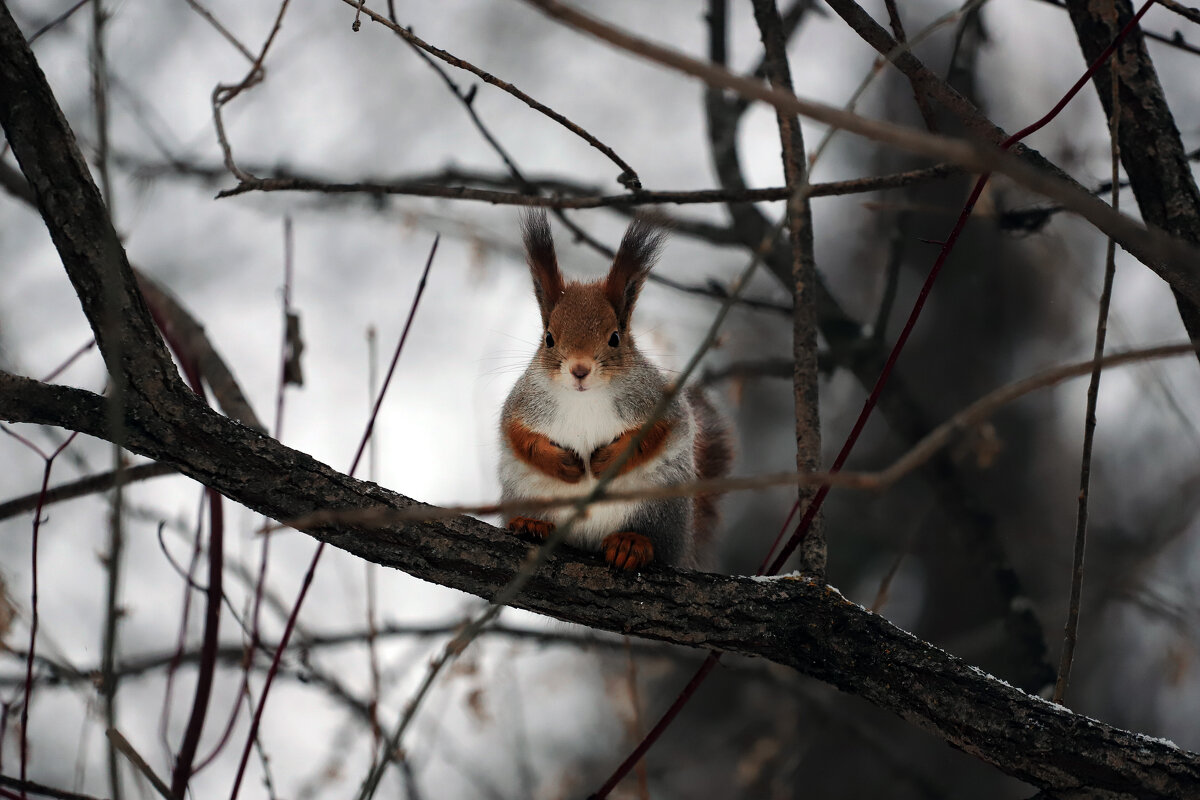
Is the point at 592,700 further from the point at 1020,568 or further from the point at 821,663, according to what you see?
the point at 821,663

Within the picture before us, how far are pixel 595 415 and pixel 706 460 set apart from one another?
419 millimetres

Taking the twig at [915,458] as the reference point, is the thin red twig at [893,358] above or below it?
above

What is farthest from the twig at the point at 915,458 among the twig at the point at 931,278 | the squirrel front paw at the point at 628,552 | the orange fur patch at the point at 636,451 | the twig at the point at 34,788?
the orange fur patch at the point at 636,451

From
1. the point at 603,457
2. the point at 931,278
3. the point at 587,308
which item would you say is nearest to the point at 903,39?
the point at 931,278

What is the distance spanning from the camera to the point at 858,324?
9.04 feet

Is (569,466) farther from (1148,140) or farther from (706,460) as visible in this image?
Result: (1148,140)

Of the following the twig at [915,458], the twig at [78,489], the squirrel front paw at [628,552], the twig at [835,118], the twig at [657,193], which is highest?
the twig at [657,193]

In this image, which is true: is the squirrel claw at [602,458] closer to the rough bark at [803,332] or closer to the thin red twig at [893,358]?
the rough bark at [803,332]

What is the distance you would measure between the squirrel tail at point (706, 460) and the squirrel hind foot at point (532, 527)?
47cm

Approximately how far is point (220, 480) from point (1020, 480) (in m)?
3.47

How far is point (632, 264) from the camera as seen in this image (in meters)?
1.96

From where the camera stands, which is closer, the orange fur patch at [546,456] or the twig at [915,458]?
the twig at [915,458]

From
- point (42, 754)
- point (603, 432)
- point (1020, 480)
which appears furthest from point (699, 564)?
point (42, 754)

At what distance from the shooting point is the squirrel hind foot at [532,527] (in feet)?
5.63
